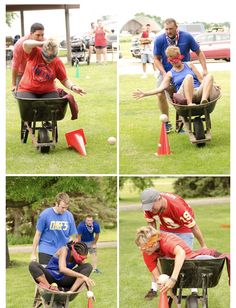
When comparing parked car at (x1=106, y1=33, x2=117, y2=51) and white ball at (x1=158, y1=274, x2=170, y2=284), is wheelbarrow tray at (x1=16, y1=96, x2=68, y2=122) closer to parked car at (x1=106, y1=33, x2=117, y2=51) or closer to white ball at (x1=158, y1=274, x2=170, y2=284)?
parked car at (x1=106, y1=33, x2=117, y2=51)

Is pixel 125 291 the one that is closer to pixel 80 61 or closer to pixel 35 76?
pixel 35 76

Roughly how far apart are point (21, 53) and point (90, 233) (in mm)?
1587

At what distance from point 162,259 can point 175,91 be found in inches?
66.7

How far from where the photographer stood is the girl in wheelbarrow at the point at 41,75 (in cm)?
608

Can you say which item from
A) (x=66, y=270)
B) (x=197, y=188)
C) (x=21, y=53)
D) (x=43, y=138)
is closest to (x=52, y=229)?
(x=66, y=270)

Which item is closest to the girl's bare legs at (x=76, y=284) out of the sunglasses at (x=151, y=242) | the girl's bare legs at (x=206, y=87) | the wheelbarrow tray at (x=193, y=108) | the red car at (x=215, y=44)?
the sunglasses at (x=151, y=242)

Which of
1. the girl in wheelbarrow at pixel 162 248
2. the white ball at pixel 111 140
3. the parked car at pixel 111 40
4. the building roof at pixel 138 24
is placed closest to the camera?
the girl in wheelbarrow at pixel 162 248

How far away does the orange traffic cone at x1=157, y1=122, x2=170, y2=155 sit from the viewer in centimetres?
616

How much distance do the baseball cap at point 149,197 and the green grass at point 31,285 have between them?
1.06 m

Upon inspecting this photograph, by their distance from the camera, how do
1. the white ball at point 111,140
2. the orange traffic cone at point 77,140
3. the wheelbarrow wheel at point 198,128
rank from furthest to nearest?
the white ball at point 111,140, the orange traffic cone at point 77,140, the wheelbarrow wheel at point 198,128

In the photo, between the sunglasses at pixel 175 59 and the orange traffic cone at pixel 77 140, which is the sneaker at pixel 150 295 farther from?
the sunglasses at pixel 175 59

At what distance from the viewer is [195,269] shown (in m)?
4.91

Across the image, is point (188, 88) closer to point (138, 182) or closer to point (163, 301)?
point (163, 301)

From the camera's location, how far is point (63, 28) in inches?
276
